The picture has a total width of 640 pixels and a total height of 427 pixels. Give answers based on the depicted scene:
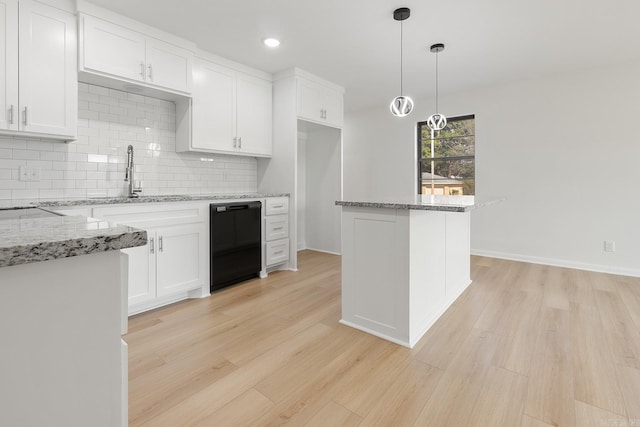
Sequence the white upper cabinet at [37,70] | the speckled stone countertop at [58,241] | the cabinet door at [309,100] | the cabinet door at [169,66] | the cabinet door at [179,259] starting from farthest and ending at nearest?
the cabinet door at [309,100]
the cabinet door at [169,66]
the cabinet door at [179,259]
the white upper cabinet at [37,70]
the speckled stone countertop at [58,241]

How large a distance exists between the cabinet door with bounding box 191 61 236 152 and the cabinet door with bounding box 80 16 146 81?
22.6 inches

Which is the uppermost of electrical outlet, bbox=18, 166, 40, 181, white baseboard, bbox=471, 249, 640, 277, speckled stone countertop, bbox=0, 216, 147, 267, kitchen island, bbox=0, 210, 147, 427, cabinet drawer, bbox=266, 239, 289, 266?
electrical outlet, bbox=18, 166, 40, 181

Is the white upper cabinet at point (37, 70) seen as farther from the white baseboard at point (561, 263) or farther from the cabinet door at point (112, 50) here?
the white baseboard at point (561, 263)

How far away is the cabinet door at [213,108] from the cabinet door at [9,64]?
1309 mm

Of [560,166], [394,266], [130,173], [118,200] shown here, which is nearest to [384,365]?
[394,266]

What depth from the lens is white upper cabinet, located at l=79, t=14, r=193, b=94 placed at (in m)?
2.50

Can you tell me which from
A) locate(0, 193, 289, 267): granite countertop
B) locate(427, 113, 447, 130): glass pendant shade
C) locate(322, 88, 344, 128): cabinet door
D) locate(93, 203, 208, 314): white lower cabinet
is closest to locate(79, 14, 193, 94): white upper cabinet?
locate(93, 203, 208, 314): white lower cabinet

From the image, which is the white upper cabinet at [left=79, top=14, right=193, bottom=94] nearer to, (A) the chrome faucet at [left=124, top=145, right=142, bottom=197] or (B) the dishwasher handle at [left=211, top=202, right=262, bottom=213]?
(A) the chrome faucet at [left=124, top=145, right=142, bottom=197]

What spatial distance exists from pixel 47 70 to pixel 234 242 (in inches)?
76.0

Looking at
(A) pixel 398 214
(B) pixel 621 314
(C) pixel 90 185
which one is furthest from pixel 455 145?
(C) pixel 90 185

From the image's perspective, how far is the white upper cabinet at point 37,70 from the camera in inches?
86.2

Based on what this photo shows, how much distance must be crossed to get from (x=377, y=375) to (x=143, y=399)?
1171 mm

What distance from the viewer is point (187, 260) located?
2873 millimetres

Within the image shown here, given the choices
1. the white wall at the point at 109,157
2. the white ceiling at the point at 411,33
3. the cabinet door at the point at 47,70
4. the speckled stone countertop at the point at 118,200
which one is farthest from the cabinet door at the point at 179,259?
the white ceiling at the point at 411,33
